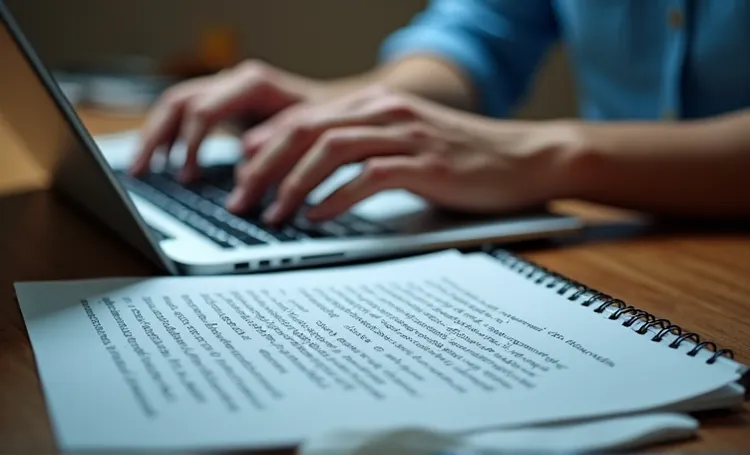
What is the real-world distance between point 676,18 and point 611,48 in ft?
0.39

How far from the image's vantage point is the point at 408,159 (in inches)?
27.8

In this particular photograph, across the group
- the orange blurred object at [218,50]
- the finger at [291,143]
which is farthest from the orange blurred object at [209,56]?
the finger at [291,143]

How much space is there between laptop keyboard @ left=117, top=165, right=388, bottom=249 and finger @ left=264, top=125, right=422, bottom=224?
0.02 m

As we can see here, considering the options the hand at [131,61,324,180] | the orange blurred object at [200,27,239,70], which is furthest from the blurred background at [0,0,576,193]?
the hand at [131,61,324,180]

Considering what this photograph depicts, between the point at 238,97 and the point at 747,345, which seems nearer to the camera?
the point at 747,345

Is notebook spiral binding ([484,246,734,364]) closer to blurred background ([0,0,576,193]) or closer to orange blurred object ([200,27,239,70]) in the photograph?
blurred background ([0,0,576,193])

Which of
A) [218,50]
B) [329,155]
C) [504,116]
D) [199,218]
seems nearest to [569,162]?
[329,155]

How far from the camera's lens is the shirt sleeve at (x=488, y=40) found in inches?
45.2

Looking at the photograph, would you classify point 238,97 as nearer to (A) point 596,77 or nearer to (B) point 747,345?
(A) point 596,77

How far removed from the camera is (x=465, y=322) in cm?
49

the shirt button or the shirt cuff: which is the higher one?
the shirt button

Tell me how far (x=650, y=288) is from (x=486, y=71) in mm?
605

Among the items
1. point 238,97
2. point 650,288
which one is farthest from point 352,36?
point 650,288

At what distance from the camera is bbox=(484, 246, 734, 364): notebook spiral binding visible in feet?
1.50
